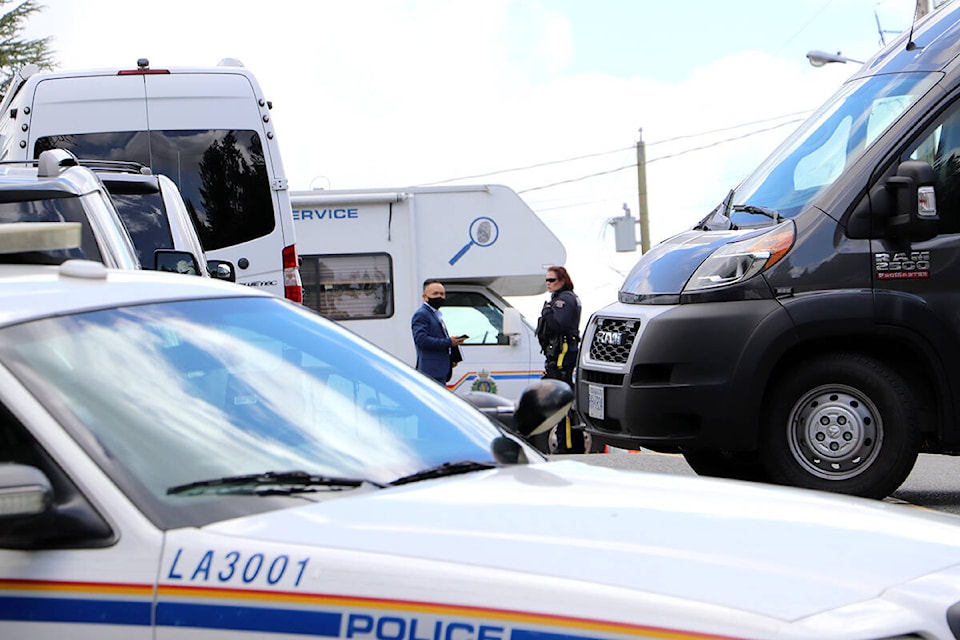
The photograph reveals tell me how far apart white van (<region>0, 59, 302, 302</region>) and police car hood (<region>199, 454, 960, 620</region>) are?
28.4 ft

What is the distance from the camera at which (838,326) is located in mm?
7504

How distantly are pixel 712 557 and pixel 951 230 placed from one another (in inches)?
220

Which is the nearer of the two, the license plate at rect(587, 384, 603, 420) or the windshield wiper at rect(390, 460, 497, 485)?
the windshield wiper at rect(390, 460, 497, 485)

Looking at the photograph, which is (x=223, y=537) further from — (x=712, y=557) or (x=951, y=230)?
(x=951, y=230)

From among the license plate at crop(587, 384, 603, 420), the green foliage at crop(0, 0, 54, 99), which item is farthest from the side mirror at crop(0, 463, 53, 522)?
the green foliage at crop(0, 0, 54, 99)

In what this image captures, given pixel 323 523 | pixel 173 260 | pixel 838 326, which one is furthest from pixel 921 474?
pixel 323 523

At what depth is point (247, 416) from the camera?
3.07m

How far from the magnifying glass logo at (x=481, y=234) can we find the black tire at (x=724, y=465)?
23.3 ft

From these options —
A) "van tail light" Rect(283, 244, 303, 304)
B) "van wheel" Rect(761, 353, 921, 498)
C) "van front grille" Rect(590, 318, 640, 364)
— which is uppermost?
"van tail light" Rect(283, 244, 303, 304)

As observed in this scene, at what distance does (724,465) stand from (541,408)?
5.09 metres

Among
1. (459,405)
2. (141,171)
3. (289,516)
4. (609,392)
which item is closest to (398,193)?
(141,171)

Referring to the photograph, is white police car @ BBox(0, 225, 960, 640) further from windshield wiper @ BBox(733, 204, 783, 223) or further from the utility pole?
the utility pole

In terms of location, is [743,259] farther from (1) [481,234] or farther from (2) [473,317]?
(1) [481,234]

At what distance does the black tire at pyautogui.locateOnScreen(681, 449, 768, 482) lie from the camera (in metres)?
8.70
